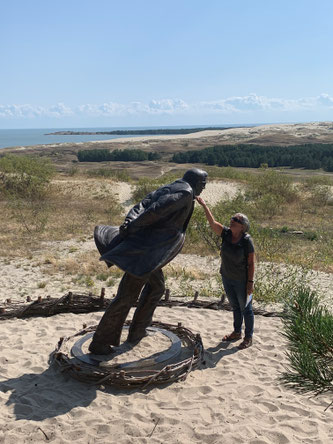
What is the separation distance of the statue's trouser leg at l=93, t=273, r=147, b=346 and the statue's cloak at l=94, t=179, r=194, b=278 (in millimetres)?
409

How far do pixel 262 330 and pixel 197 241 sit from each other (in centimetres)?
860

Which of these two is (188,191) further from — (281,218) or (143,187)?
(143,187)

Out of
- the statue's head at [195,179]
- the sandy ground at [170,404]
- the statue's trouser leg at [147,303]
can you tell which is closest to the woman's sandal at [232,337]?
the sandy ground at [170,404]

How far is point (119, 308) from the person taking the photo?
584cm

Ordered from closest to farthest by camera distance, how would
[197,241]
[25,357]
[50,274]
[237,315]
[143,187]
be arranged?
[25,357] < [237,315] < [50,274] < [197,241] < [143,187]

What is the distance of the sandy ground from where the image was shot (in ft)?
15.0

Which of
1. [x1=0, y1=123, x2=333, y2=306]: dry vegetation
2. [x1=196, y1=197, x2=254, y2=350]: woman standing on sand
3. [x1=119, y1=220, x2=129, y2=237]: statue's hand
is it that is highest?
[x1=119, y1=220, x2=129, y2=237]: statue's hand

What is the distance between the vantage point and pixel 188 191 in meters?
5.64

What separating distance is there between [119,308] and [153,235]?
3.50ft

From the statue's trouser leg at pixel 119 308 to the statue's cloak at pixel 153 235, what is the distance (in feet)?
1.34

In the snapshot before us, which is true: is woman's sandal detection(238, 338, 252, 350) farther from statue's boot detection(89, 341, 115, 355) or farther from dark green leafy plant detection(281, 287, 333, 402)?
dark green leafy plant detection(281, 287, 333, 402)

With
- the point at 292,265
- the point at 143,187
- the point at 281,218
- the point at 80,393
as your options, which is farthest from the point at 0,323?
the point at 143,187

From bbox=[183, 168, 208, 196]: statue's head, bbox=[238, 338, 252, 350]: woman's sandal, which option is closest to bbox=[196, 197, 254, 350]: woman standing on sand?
bbox=[238, 338, 252, 350]: woman's sandal

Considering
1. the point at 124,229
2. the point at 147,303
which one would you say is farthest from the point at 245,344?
the point at 124,229
